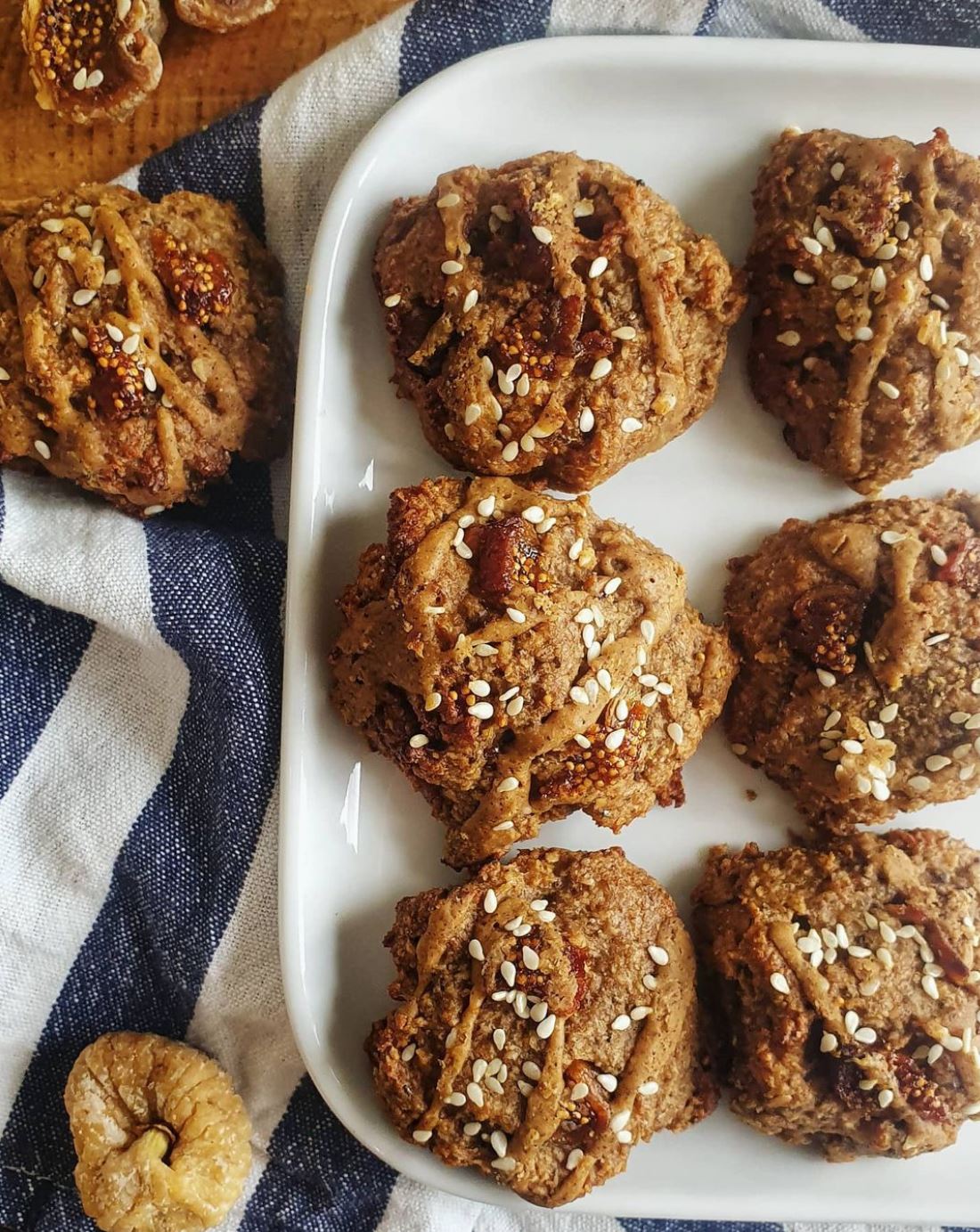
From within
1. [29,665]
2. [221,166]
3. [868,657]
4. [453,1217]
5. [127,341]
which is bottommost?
[453,1217]

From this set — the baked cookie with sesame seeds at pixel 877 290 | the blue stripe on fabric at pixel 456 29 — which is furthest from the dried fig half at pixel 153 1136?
the blue stripe on fabric at pixel 456 29

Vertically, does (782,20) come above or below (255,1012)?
above

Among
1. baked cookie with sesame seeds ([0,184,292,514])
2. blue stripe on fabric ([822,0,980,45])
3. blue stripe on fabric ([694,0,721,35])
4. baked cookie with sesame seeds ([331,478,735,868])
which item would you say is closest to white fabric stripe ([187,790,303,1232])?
baked cookie with sesame seeds ([331,478,735,868])

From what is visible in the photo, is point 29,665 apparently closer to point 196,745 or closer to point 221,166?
point 196,745

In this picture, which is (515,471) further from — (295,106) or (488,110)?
(295,106)

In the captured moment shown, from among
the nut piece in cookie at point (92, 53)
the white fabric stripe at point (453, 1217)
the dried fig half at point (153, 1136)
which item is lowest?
the white fabric stripe at point (453, 1217)

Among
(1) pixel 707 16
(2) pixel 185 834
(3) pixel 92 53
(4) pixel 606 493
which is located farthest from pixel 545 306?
(2) pixel 185 834

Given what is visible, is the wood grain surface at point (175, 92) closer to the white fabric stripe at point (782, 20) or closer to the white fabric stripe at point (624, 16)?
the white fabric stripe at point (624, 16)
